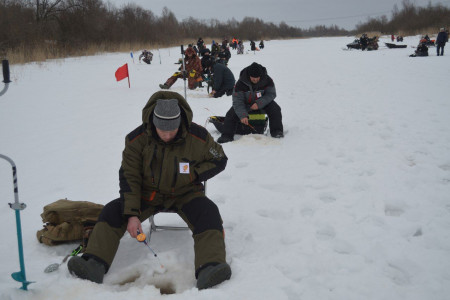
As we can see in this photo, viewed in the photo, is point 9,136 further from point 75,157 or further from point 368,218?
point 368,218

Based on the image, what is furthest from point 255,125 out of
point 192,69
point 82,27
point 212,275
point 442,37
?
point 82,27

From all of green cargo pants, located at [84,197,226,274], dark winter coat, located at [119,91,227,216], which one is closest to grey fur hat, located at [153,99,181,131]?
dark winter coat, located at [119,91,227,216]

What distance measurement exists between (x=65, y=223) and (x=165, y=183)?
0.92 meters

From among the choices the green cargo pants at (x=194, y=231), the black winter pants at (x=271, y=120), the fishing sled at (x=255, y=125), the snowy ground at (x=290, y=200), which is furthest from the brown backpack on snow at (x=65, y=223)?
the fishing sled at (x=255, y=125)

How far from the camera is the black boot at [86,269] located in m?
2.20

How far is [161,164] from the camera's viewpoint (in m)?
2.57

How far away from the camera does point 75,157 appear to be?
191 inches

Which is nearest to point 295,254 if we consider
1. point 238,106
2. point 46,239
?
point 46,239

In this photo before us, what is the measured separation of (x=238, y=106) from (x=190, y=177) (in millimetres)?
2843

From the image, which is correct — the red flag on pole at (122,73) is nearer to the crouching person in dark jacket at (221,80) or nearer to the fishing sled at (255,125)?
the crouching person in dark jacket at (221,80)

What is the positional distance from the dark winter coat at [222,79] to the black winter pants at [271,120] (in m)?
3.72

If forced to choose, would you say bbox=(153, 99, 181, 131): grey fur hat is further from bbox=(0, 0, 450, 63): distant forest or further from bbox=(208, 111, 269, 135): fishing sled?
bbox=(0, 0, 450, 63): distant forest

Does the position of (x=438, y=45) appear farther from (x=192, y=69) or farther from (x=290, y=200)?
(x=290, y=200)

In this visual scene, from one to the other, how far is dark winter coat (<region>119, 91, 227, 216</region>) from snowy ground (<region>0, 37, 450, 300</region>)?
46cm
